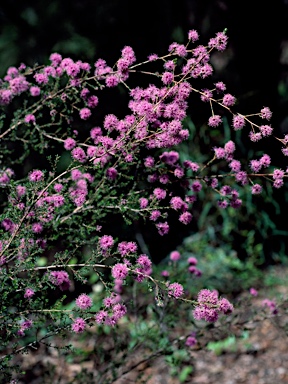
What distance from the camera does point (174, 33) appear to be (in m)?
4.53

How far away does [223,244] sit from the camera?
4164mm

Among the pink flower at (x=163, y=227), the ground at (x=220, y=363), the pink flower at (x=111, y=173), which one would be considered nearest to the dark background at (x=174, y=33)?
the ground at (x=220, y=363)

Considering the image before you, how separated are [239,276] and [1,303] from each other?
2335 millimetres

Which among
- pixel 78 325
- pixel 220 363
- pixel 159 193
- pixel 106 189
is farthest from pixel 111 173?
pixel 220 363

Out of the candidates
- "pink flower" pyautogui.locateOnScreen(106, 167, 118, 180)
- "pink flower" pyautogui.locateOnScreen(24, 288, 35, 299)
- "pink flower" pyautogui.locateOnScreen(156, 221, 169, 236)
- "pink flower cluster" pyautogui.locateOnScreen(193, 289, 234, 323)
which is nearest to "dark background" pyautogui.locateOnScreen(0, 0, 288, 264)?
"pink flower" pyautogui.locateOnScreen(106, 167, 118, 180)

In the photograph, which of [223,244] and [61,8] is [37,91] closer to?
[223,244]

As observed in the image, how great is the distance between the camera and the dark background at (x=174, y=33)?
4332 mm

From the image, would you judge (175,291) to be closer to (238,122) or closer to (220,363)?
(238,122)

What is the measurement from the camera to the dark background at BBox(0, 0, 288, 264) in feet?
14.2

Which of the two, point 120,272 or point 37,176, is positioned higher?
point 37,176

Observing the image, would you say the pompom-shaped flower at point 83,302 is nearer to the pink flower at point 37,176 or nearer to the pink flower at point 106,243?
the pink flower at point 106,243

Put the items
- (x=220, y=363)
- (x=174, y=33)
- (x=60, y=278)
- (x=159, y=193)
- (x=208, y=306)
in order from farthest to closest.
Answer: (x=174, y=33) < (x=220, y=363) < (x=159, y=193) < (x=60, y=278) < (x=208, y=306)

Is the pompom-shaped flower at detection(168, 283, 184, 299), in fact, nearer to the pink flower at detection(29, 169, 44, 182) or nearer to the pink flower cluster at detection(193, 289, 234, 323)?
the pink flower cluster at detection(193, 289, 234, 323)

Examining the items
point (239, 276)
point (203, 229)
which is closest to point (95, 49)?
point (203, 229)
